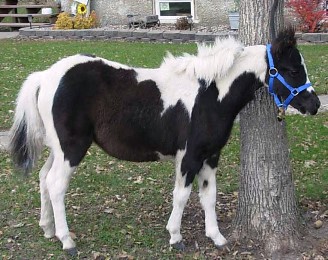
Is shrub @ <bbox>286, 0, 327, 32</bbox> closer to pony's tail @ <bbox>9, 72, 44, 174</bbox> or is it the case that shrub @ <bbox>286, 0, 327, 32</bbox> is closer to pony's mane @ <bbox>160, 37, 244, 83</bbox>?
pony's mane @ <bbox>160, 37, 244, 83</bbox>

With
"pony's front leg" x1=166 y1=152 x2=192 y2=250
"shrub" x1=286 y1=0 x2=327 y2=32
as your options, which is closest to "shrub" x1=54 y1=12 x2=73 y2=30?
"shrub" x1=286 y1=0 x2=327 y2=32

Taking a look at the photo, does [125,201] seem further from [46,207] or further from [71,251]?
[71,251]

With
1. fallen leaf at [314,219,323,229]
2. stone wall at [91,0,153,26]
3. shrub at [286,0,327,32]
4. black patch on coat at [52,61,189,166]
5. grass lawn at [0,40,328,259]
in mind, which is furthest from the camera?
stone wall at [91,0,153,26]

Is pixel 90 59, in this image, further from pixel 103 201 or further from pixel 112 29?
pixel 112 29

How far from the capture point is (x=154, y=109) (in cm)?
438

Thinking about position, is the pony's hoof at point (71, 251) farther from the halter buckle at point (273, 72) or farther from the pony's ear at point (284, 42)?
the pony's ear at point (284, 42)

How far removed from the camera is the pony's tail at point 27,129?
15.0 feet

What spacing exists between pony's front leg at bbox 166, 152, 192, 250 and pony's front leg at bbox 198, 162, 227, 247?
20cm

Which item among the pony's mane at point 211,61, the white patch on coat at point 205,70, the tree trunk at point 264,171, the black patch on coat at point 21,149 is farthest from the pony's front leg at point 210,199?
the black patch on coat at point 21,149

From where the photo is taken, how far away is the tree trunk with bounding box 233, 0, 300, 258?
4.47 m

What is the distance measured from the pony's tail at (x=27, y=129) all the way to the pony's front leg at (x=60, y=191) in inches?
12.4

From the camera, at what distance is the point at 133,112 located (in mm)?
4398

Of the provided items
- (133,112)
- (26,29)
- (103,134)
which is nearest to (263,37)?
(133,112)

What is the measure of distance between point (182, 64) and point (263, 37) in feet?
2.18
